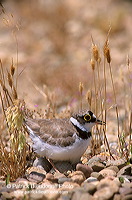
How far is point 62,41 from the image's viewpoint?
10.6m

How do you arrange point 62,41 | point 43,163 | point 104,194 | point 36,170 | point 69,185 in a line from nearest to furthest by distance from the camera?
1. point 104,194
2. point 69,185
3. point 36,170
4. point 43,163
5. point 62,41

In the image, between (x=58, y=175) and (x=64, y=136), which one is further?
(x=64, y=136)

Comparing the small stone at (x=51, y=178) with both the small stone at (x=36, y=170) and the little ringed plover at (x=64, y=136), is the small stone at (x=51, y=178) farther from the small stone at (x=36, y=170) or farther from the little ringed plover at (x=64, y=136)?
the little ringed plover at (x=64, y=136)

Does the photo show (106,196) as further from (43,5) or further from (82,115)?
(43,5)

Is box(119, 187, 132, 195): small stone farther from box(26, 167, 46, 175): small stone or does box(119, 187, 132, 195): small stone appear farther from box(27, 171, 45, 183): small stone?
box(26, 167, 46, 175): small stone

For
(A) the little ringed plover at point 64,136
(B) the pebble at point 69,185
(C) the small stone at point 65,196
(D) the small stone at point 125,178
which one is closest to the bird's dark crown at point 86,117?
(A) the little ringed plover at point 64,136

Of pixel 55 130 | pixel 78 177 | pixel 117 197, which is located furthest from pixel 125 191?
pixel 55 130

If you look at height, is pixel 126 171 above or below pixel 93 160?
below

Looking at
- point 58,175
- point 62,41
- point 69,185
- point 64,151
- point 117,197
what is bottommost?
point 117,197

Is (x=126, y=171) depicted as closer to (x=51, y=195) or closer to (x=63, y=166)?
(x=63, y=166)

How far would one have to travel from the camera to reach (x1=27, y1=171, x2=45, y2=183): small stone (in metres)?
3.89

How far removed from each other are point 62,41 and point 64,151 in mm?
6710

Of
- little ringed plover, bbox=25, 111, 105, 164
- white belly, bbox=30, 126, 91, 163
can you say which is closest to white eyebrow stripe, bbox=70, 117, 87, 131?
little ringed plover, bbox=25, 111, 105, 164

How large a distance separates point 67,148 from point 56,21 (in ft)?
25.5
